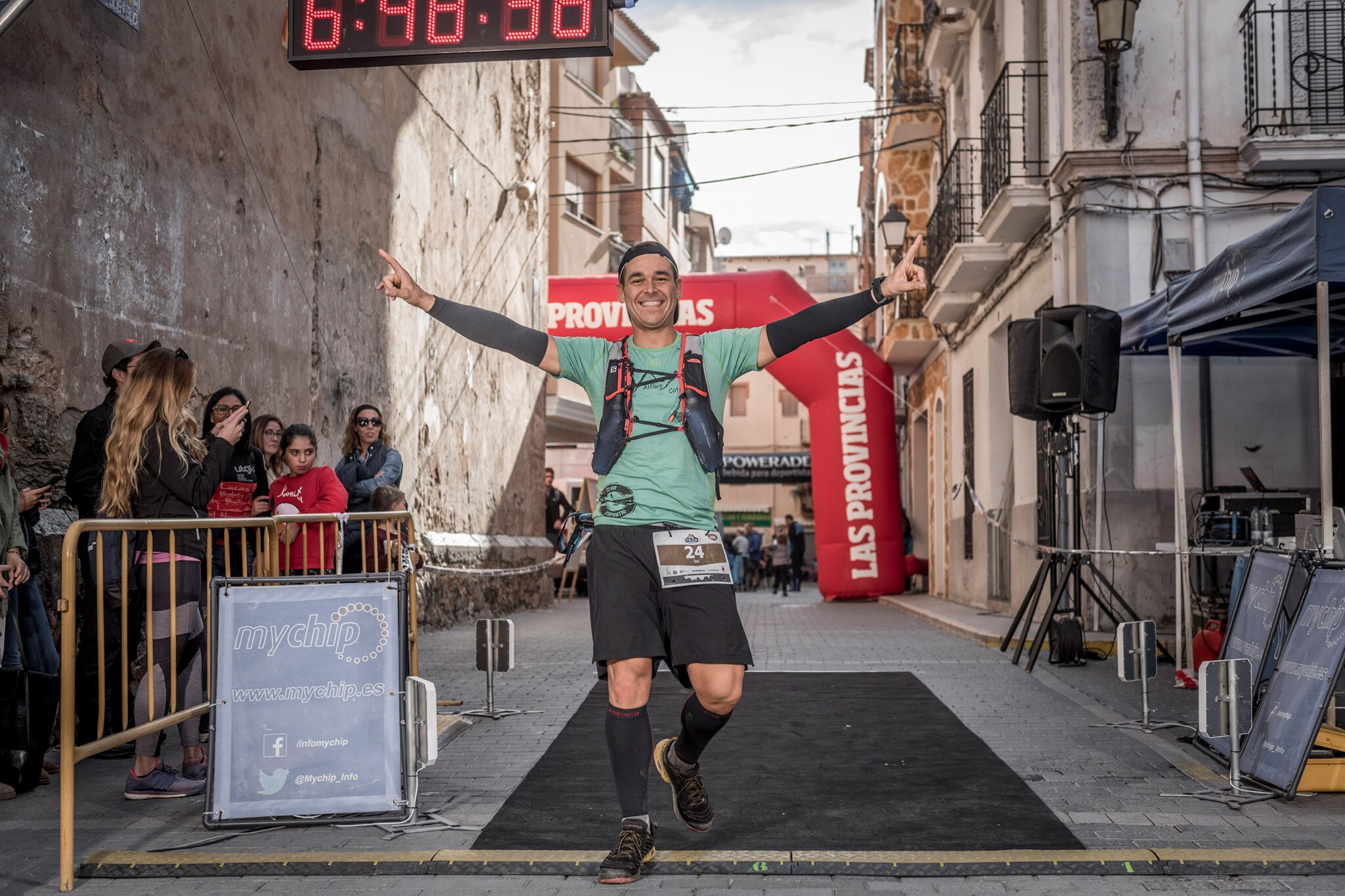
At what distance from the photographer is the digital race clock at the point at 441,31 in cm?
804

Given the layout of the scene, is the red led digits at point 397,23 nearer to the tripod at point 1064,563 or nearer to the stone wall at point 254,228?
the stone wall at point 254,228

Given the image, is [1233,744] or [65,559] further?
[1233,744]

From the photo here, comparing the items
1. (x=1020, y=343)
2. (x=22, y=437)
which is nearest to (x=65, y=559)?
(x=22, y=437)

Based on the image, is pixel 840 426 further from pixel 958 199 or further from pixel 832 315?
pixel 832 315

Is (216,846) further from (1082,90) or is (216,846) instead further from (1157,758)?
(1082,90)

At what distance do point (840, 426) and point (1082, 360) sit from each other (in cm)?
1028

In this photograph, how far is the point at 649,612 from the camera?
4281mm

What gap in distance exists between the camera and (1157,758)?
6055 mm

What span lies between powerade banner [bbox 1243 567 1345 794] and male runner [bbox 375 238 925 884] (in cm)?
218

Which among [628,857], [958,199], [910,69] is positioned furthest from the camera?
[910,69]

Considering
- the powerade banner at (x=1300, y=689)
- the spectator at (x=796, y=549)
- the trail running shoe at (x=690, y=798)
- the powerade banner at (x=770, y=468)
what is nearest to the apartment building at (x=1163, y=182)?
the powerade banner at (x=1300, y=689)

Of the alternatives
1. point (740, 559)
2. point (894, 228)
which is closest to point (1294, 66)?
point (894, 228)

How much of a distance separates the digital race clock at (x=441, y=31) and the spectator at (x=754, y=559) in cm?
2738

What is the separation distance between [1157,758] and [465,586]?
9.95 meters
